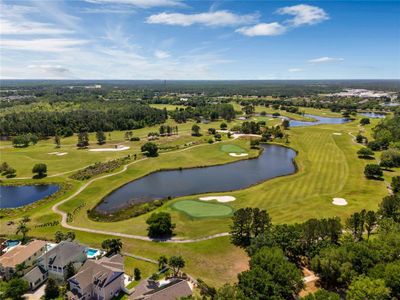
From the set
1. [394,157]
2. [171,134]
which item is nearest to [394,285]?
[394,157]

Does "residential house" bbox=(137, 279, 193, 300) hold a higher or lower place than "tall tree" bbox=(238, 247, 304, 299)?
lower

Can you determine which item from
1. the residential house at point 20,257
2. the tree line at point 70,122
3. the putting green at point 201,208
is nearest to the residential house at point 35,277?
the residential house at point 20,257

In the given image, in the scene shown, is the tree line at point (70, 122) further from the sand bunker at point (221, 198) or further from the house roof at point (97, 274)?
the house roof at point (97, 274)

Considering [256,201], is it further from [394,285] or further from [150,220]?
[394,285]

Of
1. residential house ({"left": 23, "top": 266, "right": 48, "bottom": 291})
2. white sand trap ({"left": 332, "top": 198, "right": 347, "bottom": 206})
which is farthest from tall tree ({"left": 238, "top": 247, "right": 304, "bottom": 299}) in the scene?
white sand trap ({"left": 332, "top": 198, "right": 347, "bottom": 206})

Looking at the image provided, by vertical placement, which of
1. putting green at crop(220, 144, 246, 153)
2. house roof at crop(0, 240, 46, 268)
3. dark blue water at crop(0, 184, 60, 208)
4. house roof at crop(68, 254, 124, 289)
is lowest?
dark blue water at crop(0, 184, 60, 208)

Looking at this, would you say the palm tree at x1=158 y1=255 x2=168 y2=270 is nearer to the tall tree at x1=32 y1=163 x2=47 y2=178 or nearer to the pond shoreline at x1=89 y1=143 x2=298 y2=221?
the pond shoreline at x1=89 y1=143 x2=298 y2=221

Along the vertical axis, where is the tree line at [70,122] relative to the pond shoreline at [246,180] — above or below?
above
